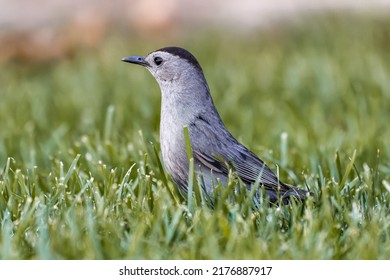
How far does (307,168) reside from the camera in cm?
524

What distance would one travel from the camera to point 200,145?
436cm

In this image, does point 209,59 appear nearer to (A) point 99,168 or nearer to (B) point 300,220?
(A) point 99,168

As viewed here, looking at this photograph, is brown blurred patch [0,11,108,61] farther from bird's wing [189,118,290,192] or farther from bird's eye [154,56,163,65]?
bird's wing [189,118,290,192]

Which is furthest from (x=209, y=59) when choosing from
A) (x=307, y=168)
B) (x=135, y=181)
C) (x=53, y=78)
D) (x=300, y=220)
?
(x=300, y=220)

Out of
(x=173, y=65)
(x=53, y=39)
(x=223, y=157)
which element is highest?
(x=173, y=65)

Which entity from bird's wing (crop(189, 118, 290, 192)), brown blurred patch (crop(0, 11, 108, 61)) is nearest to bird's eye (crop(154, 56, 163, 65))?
bird's wing (crop(189, 118, 290, 192))

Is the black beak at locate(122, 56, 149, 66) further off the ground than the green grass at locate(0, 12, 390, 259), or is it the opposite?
the black beak at locate(122, 56, 149, 66)

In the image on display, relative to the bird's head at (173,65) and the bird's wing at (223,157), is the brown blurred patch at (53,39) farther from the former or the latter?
the bird's wing at (223,157)

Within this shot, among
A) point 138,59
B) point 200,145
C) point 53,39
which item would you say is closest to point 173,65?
point 138,59

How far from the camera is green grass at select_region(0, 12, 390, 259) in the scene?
353 cm

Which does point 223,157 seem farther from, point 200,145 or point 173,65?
point 173,65

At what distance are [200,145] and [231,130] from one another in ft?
7.38

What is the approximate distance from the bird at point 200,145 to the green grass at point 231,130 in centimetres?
14

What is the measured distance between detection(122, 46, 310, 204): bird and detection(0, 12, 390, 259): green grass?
0.46 feet
